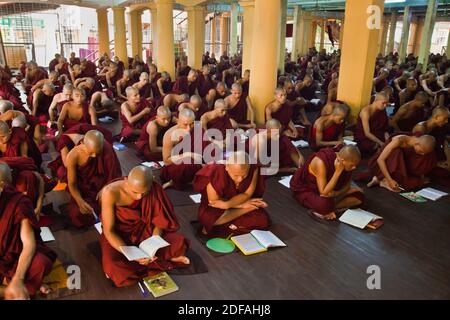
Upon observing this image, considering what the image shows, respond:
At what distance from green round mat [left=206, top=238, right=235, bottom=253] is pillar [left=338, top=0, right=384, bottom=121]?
5827mm

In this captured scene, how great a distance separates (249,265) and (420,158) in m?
3.48

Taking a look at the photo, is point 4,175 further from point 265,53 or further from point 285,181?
point 265,53

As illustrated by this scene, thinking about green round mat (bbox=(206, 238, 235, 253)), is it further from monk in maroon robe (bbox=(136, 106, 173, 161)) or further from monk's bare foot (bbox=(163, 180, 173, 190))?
monk in maroon robe (bbox=(136, 106, 173, 161))

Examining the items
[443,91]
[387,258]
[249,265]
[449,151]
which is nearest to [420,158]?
[449,151]

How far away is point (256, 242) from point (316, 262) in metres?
0.68

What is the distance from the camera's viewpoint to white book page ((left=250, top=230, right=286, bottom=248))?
4460mm

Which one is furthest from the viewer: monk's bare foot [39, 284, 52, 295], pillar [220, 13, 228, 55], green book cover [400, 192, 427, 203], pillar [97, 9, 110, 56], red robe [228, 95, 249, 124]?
pillar [220, 13, 228, 55]

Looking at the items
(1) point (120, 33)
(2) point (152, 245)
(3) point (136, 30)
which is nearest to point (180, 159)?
(2) point (152, 245)

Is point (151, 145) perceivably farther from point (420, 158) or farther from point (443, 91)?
point (443, 91)

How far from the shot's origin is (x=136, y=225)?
3.99 meters

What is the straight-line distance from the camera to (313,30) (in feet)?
120

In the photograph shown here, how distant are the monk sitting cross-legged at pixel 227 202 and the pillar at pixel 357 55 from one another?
526 centimetres

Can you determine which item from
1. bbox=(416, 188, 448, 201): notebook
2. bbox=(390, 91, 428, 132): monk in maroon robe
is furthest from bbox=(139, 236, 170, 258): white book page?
bbox=(390, 91, 428, 132): monk in maroon robe
